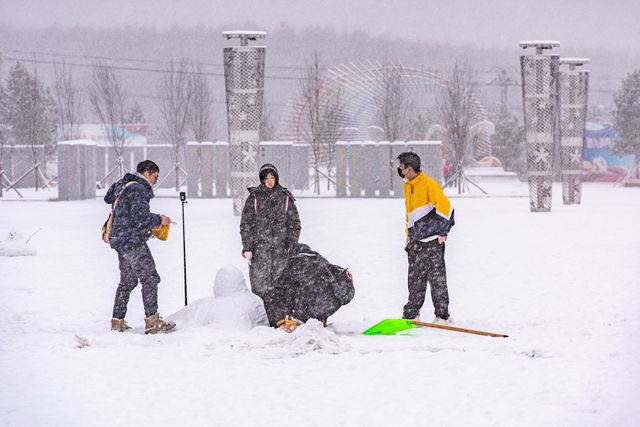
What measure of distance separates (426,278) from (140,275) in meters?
2.51

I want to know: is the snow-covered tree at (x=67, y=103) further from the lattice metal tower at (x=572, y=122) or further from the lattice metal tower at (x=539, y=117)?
the lattice metal tower at (x=539, y=117)

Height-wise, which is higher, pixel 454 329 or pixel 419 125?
pixel 419 125

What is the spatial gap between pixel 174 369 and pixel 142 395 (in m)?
0.77

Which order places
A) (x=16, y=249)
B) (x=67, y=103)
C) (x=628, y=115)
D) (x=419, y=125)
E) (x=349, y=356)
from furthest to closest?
(x=419, y=125) < (x=628, y=115) < (x=67, y=103) < (x=16, y=249) < (x=349, y=356)

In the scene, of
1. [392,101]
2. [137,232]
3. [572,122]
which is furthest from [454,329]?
[392,101]

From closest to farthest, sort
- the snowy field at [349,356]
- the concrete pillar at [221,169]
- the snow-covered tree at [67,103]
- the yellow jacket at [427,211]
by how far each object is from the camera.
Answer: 1. the snowy field at [349,356]
2. the yellow jacket at [427,211]
3. the concrete pillar at [221,169]
4. the snow-covered tree at [67,103]

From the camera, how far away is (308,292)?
27.7 ft

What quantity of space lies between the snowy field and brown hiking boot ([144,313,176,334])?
17 centimetres

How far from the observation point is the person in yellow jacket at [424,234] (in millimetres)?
8656

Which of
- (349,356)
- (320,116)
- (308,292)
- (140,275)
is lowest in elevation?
(349,356)

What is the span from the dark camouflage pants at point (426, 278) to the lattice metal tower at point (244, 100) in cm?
1361

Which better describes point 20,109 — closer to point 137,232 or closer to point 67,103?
point 67,103

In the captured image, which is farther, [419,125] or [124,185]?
[419,125]

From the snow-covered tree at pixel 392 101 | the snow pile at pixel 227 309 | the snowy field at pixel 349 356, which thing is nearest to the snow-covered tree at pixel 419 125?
the snow-covered tree at pixel 392 101
